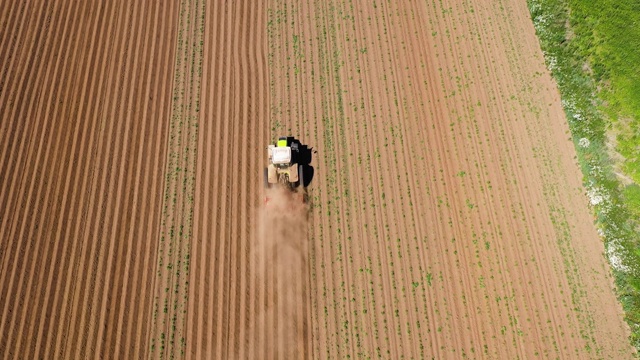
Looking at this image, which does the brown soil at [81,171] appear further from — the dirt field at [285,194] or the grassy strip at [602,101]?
the grassy strip at [602,101]

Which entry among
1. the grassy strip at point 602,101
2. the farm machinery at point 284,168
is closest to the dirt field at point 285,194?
the farm machinery at point 284,168

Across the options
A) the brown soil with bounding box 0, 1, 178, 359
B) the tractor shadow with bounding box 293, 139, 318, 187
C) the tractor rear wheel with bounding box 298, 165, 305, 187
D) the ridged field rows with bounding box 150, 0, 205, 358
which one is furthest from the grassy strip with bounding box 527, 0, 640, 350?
the brown soil with bounding box 0, 1, 178, 359

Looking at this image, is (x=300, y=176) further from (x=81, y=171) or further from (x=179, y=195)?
(x=81, y=171)

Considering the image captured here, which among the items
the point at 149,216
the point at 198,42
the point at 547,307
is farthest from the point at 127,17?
the point at 547,307

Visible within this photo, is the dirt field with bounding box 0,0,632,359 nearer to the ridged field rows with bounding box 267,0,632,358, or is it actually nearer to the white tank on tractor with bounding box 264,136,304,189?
the ridged field rows with bounding box 267,0,632,358

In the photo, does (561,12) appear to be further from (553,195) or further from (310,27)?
(310,27)
